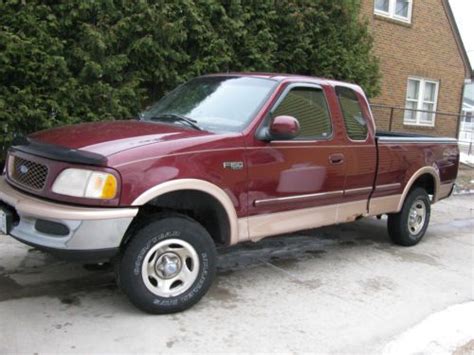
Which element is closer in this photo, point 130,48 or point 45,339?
point 45,339

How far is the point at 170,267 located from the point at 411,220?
12.4ft

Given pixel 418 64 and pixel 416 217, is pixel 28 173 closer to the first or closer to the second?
pixel 416 217

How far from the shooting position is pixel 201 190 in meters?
4.23

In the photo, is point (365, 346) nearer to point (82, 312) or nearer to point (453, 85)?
point (82, 312)

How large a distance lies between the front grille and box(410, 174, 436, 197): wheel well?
4494mm

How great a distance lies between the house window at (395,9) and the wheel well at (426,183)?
9122mm

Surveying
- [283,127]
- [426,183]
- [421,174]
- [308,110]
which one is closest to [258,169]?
[283,127]

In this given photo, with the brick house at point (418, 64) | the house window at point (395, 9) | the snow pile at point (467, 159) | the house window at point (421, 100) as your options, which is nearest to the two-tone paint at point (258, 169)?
the brick house at point (418, 64)

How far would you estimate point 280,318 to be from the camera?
433cm

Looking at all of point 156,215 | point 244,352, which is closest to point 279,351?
point 244,352

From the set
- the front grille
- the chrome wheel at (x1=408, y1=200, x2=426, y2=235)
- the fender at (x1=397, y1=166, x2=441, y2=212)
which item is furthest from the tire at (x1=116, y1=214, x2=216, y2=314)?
the chrome wheel at (x1=408, y1=200, x2=426, y2=235)

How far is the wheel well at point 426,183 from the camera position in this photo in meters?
6.86

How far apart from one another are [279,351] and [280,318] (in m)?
0.57

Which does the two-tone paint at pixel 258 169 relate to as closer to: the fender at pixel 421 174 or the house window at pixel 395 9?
the fender at pixel 421 174
